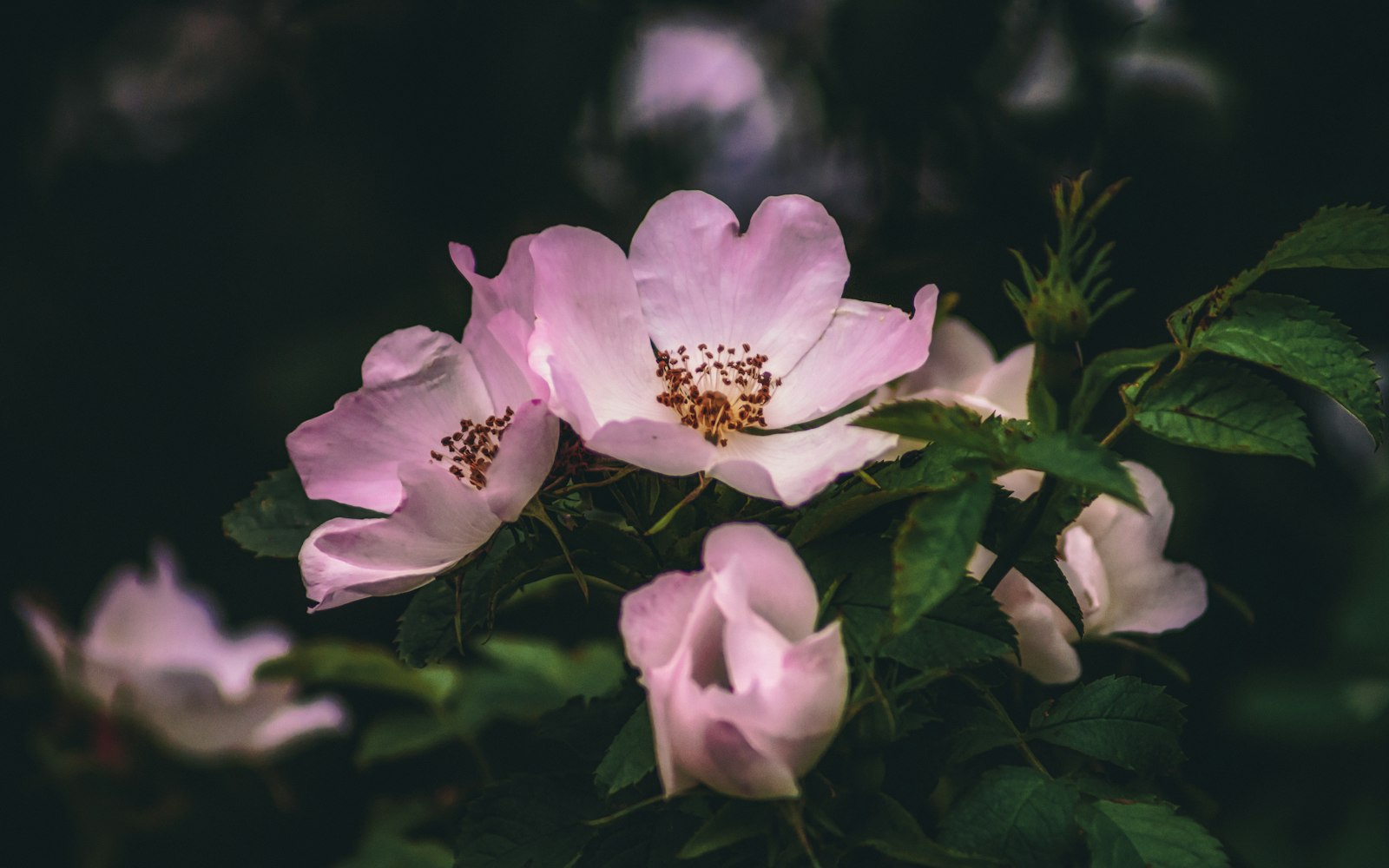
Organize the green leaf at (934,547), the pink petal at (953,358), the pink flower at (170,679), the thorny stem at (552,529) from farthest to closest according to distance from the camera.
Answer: the pink flower at (170,679) < the pink petal at (953,358) < the thorny stem at (552,529) < the green leaf at (934,547)

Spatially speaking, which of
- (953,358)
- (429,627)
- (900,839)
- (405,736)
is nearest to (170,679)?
(405,736)

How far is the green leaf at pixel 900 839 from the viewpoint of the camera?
0.42m

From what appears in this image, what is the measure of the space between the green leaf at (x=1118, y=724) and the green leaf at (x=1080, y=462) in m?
0.13

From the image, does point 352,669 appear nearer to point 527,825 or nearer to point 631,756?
point 527,825

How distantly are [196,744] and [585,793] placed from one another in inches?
32.8

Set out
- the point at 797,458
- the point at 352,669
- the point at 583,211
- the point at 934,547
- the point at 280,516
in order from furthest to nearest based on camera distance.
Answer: the point at 583,211 → the point at 352,669 → the point at 280,516 → the point at 797,458 → the point at 934,547

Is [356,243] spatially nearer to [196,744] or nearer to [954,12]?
[196,744]

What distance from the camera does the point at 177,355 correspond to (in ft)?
7.06

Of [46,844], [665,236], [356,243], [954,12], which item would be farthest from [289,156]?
[665,236]

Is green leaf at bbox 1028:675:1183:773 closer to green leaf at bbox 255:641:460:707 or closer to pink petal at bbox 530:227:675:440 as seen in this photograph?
pink petal at bbox 530:227:675:440

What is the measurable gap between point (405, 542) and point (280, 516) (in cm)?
18

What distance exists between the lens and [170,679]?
1195 millimetres

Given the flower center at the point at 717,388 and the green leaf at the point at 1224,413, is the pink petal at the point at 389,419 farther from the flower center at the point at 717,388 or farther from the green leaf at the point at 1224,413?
the green leaf at the point at 1224,413

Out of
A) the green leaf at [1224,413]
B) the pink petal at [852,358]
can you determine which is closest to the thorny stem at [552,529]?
the pink petal at [852,358]
